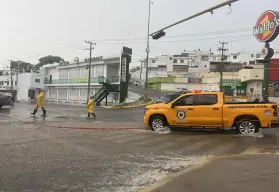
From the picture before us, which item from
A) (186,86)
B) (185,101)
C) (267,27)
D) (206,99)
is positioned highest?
(267,27)

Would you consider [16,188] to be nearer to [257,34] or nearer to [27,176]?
[27,176]

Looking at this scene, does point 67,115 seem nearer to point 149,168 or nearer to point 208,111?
point 208,111

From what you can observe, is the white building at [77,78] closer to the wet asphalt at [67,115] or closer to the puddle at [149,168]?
the wet asphalt at [67,115]

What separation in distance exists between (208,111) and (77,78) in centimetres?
4489

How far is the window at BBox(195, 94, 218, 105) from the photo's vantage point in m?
13.2

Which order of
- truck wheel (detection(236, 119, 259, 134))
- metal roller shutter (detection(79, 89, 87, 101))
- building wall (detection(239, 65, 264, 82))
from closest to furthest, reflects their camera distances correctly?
1. truck wheel (detection(236, 119, 259, 134))
2. building wall (detection(239, 65, 264, 82))
3. metal roller shutter (detection(79, 89, 87, 101))

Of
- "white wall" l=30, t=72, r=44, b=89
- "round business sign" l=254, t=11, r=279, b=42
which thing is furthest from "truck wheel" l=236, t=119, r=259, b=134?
"white wall" l=30, t=72, r=44, b=89

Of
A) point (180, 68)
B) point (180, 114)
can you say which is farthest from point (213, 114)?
point (180, 68)

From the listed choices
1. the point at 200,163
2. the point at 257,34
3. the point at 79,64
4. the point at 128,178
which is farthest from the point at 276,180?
the point at 79,64

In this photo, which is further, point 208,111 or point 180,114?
point 180,114

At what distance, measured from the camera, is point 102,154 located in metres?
8.87

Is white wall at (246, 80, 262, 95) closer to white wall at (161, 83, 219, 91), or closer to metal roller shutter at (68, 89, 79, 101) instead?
white wall at (161, 83, 219, 91)

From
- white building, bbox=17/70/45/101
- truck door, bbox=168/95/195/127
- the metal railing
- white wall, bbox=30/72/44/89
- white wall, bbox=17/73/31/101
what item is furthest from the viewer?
white wall, bbox=17/73/31/101

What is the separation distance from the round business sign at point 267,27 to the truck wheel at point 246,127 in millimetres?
10653
